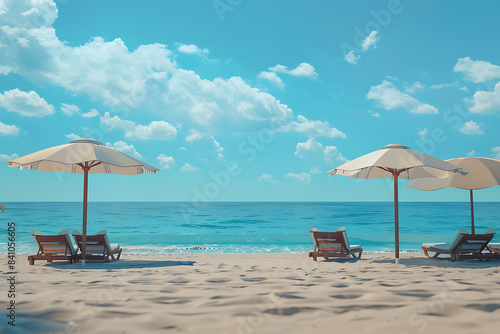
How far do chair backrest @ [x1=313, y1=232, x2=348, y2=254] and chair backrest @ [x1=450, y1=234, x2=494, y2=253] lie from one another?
220cm

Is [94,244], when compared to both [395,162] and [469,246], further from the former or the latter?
[469,246]

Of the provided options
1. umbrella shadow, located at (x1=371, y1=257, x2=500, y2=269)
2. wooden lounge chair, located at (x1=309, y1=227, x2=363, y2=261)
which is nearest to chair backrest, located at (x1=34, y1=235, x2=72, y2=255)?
wooden lounge chair, located at (x1=309, y1=227, x2=363, y2=261)

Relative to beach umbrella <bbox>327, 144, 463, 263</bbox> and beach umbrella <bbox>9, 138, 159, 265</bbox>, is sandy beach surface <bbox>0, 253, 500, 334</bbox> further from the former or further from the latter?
beach umbrella <bbox>327, 144, 463, 263</bbox>

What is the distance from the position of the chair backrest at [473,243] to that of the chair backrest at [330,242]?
2.20 meters

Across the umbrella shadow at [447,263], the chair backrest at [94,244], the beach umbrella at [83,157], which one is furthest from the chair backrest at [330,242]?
the chair backrest at [94,244]

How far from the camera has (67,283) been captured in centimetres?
469

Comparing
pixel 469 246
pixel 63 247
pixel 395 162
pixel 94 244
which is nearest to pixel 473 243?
pixel 469 246

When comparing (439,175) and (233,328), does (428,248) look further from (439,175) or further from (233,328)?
(233,328)

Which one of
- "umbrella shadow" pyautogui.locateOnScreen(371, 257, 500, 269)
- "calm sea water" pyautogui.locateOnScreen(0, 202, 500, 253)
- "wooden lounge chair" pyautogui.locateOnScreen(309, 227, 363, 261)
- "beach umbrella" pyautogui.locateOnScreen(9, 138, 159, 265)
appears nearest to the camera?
"beach umbrella" pyautogui.locateOnScreen(9, 138, 159, 265)

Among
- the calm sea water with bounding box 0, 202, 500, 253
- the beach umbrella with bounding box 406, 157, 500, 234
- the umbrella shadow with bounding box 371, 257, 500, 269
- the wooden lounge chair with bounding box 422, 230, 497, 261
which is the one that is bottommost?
the calm sea water with bounding box 0, 202, 500, 253

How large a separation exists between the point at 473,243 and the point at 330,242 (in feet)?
9.35

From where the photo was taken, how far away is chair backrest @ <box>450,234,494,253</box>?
8000mm

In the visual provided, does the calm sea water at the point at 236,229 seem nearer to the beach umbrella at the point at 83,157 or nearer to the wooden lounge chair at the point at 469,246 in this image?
the wooden lounge chair at the point at 469,246

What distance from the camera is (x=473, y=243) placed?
809cm
